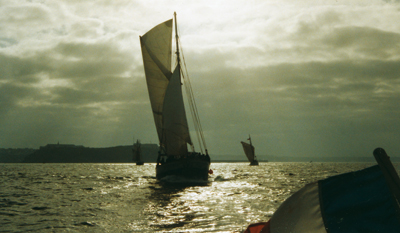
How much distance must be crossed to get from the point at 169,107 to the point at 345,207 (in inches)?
1396

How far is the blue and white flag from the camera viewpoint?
3516mm

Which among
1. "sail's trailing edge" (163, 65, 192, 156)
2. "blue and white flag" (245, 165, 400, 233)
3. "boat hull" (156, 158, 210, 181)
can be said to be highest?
"sail's trailing edge" (163, 65, 192, 156)

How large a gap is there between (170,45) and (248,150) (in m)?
84.3

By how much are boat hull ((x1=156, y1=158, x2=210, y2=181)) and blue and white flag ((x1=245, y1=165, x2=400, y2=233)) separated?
33138 millimetres

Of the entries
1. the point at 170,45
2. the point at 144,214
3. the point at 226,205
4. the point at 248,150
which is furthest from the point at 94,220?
the point at 248,150

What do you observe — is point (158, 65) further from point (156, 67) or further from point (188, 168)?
point (188, 168)

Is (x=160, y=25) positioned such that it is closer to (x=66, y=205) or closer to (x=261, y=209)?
(x=66, y=205)

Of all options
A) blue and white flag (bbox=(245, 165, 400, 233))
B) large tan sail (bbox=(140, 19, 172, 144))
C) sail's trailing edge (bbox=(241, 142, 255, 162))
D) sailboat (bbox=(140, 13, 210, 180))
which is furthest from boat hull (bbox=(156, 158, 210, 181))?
sail's trailing edge (bbox=(241, 142, 255, 162))

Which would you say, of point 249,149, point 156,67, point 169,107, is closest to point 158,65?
point 156,67

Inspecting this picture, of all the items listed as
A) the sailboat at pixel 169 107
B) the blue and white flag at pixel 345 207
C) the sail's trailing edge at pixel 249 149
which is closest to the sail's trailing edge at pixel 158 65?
the sailboat at pixel 169 107

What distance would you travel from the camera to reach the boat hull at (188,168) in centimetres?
3678

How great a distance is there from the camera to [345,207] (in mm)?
3674

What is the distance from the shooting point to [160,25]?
4759cm

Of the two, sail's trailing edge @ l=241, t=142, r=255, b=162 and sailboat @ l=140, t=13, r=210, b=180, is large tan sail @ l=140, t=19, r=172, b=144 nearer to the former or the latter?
sailboat @ l=140, t=13, r=210, b=180
